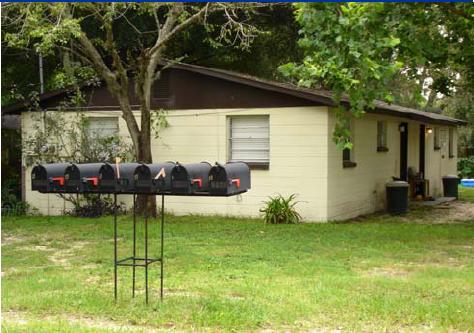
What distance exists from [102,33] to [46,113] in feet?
10.4

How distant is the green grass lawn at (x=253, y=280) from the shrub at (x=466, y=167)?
67.1 ft

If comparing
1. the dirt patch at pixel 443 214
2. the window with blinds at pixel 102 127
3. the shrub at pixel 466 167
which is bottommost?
the dirt patch at pixel 443 214

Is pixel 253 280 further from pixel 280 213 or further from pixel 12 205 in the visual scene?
pixel 12 205

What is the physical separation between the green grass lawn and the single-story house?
149cm

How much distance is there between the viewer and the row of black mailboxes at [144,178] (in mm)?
5926

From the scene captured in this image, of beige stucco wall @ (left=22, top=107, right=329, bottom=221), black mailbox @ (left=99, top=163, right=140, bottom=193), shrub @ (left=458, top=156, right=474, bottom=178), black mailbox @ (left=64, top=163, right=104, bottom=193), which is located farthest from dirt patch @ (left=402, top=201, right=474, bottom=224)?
shrub @ (left=458, top=156, right=474, bottom=178)

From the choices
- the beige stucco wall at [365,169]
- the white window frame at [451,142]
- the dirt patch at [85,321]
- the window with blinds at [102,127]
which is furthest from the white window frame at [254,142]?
the white window frame at [451,142]

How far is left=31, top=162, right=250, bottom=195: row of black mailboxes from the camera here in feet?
19.4

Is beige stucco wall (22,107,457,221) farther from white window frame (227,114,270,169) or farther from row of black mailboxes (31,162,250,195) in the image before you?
row of black mailboxes (31,162,250,195)

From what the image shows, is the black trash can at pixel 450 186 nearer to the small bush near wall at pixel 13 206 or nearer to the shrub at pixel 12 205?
the small bush near wall at pixel 13 206

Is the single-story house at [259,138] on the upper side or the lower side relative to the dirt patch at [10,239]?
upper

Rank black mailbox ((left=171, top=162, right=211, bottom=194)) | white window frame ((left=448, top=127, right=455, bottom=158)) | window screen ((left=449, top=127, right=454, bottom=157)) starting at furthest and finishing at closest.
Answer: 1. window screen ((left=449, top=127, right=454, bottom=157))
2. white window frame ((left=448, top=127, right=455, bottom=158))
3. black mailbox ((left=171, top=162, right=211, bottom=194))

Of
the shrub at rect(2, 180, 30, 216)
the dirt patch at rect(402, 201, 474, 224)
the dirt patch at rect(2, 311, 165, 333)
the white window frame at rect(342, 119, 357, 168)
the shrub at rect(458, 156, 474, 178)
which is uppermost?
the white window frame at rect(342, 119, 357, 168)

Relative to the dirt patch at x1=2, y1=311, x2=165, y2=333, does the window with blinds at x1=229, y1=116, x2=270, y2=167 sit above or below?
above
